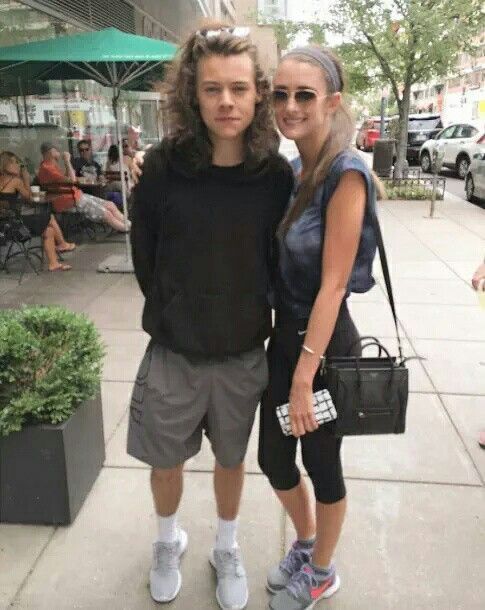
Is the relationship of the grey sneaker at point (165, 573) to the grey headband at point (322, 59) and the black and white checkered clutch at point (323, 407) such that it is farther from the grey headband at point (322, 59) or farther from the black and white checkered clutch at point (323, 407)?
the grey headband at point (322, 59)

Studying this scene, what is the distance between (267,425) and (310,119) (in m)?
1.01

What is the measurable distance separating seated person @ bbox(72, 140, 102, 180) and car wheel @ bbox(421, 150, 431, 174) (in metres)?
12.0

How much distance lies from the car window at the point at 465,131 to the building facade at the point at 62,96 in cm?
948

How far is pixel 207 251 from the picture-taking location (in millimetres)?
1828

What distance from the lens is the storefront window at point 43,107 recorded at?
842 cm

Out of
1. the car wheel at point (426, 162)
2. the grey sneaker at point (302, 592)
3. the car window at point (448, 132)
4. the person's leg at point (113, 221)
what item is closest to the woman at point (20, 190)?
the person's leg at point (113, 221)

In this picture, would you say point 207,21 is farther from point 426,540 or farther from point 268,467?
point 426,540

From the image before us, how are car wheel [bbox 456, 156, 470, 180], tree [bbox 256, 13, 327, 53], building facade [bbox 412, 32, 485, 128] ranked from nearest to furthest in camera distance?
tree [bbox 256, 13, 327, 53], car wheel [bbox 456, 156, 470, 180], building facade [bbox 412, 32, 485, 128]

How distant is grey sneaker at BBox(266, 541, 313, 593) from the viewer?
2.30 metres

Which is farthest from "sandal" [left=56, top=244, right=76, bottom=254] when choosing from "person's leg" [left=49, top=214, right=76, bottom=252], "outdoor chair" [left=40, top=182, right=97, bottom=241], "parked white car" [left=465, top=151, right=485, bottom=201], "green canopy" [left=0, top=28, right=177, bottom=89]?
"parked white car" [left=465, top=151, right=485, bottom=201]

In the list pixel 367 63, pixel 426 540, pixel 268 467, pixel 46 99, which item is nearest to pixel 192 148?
pixel 268 467

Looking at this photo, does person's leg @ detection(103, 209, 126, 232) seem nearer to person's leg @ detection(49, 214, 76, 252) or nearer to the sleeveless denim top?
person's leg @ detection(49, 214, 76, 252)

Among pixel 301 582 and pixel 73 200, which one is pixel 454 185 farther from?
pixel 301 582

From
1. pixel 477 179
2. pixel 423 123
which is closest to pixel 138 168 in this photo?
pixel 477 179
